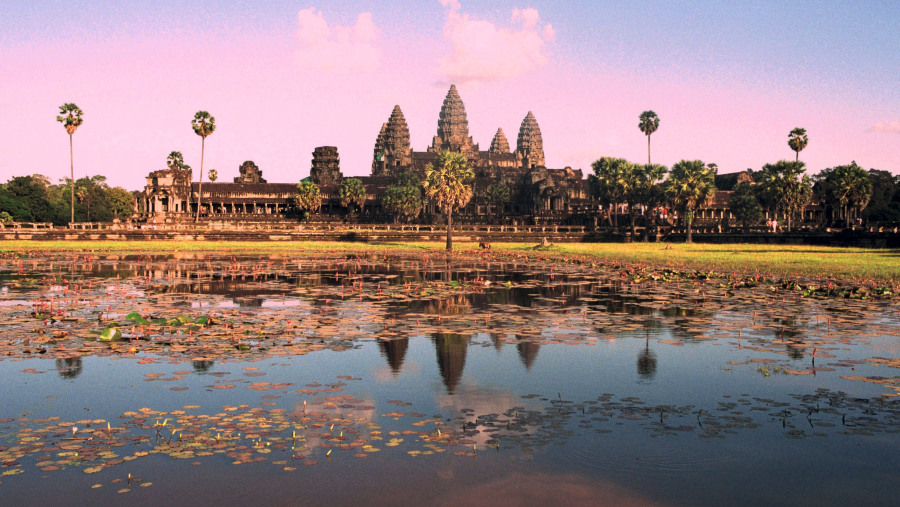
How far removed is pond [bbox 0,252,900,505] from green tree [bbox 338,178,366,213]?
112933 mm

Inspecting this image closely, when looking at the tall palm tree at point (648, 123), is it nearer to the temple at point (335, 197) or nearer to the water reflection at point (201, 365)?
the temple at point (335, 197)

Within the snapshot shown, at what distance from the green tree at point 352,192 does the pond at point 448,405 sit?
113 m

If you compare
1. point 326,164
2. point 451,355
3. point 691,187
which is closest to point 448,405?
point 451,355

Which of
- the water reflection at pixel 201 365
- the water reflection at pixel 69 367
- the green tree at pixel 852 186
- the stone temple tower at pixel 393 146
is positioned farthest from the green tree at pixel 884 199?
the water reflection at pixel 69 367

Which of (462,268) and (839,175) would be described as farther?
(839,175)

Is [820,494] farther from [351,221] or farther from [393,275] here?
[351,221]

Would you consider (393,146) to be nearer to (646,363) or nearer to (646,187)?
(646,187)

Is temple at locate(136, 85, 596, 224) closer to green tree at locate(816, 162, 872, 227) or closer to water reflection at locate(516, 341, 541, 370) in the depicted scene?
green tree at locate(816, 162, 872, 227)

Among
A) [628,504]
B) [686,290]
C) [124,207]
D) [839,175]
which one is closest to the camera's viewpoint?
[628,504]

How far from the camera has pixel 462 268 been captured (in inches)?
1448

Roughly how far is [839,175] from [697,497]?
85.0 m

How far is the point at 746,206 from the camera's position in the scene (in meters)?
116

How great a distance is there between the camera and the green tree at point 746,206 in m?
115

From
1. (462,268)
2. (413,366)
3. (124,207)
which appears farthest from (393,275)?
(124,207)
